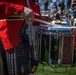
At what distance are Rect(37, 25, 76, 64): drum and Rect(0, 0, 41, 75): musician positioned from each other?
97 centimetres

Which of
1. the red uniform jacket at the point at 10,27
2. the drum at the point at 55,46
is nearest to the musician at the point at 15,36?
the red uniform jacket at the point at 10,27

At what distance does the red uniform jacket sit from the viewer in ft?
7.95

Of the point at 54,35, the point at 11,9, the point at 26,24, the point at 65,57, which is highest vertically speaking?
the point at 11,9

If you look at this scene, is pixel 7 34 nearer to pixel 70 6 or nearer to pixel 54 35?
pixel 54 35

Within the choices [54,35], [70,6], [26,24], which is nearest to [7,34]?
[26,24]

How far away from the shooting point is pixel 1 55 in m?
2.58

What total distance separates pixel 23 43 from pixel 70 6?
10.5 m

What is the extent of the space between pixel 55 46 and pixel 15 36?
1281mm

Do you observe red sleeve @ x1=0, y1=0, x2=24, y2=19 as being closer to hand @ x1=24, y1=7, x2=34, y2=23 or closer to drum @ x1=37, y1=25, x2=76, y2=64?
hand @ x1=24, y1=7, x2=34, y2=23

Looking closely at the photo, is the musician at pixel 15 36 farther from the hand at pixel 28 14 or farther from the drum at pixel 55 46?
the drum at pixel 55 46

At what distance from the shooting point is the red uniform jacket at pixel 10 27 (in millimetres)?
2424

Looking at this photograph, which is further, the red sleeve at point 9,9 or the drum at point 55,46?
the drum at point 55,46

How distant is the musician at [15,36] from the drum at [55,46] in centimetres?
97

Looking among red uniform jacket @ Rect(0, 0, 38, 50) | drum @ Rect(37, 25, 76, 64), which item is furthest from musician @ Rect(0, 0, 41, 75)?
drum @ Rect(37, 25, 76, 64)
